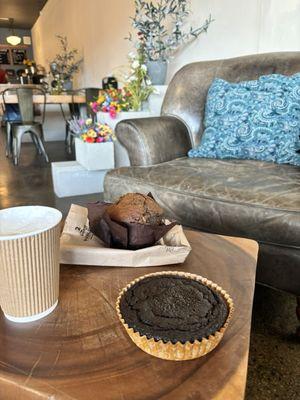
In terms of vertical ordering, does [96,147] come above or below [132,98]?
below

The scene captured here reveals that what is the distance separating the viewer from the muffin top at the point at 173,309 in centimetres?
44

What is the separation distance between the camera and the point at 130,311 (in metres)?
0.49

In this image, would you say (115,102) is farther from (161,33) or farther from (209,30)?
(209,30)

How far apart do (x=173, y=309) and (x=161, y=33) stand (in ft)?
8.89

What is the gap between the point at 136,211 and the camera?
70 centimetres

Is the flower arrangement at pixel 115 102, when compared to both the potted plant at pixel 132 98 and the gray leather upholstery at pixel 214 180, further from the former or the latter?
the gray leather upholstery at pixel 214 180

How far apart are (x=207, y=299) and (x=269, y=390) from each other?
59 cm

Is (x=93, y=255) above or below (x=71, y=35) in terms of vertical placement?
below

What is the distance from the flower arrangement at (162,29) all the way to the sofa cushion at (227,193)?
1.55m

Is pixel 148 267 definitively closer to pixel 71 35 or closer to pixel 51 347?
pixel 51 347

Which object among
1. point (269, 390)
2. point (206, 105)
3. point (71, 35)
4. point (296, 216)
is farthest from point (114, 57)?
point (269, 390)

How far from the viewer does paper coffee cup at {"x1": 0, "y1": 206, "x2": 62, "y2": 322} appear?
0.45 m

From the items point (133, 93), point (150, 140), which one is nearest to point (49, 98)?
point (133, 93)

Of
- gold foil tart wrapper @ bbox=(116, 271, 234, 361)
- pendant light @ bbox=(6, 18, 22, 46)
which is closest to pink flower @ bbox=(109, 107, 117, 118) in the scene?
gold foil tart wrapper @ bbox=(116, 271, 234, 361)
